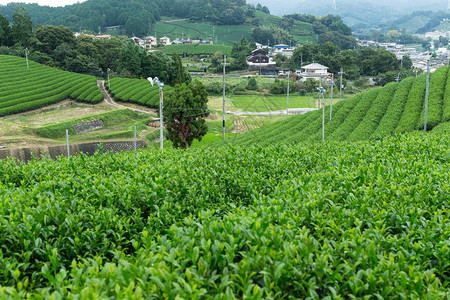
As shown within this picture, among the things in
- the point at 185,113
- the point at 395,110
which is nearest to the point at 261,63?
the point at 395,110

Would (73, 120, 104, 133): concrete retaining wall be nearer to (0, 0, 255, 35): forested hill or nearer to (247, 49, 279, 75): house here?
(247, 49, 279, 75): house

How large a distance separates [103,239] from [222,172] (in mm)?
2885

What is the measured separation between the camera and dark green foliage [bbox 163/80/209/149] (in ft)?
80.8

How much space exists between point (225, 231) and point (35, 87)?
37.2 m

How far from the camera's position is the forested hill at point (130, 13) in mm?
110688

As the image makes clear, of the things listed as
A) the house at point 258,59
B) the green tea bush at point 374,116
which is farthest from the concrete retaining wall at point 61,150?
the house at point 258,59

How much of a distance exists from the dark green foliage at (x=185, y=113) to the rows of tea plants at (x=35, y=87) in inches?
554

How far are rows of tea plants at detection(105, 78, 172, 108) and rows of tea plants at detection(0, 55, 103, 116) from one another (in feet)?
6.52

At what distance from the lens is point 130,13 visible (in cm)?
11562

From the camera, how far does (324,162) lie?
8.49 m

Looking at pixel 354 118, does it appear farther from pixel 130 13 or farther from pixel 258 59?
pixel 130 13

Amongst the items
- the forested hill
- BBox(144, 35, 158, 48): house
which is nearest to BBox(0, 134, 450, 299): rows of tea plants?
BBox(144, 35, 158, 48): house

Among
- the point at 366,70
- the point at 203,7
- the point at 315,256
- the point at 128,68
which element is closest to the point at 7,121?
the point at 128,68

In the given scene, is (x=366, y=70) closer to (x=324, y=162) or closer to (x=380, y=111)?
(x=380, y=111)
